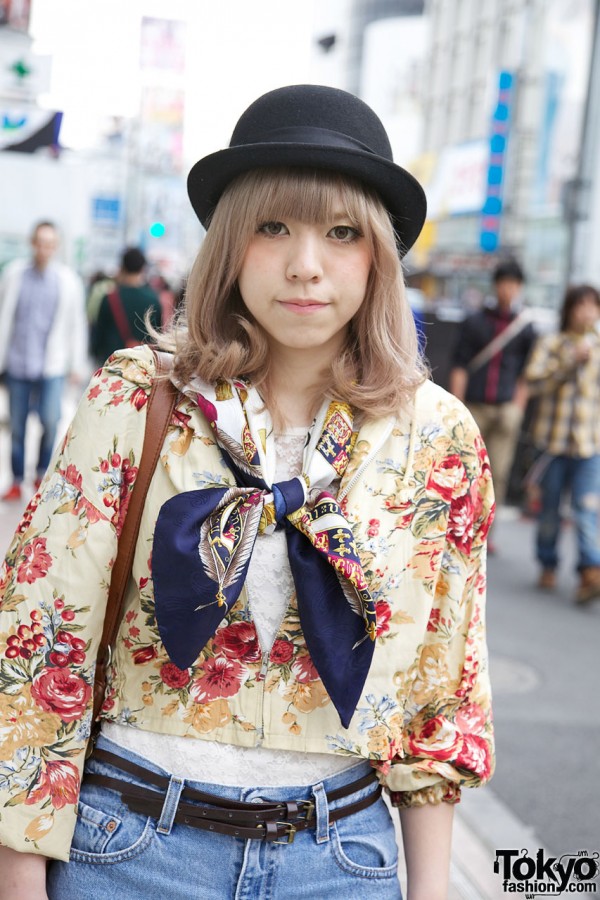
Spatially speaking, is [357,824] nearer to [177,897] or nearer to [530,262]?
[177,897]

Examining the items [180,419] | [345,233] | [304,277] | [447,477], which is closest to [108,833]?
[180,419]

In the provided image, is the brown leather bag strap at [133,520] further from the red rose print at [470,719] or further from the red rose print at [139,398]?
the red rose print at [470,719]

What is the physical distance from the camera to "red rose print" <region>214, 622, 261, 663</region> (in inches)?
62.7

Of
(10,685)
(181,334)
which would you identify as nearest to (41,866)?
(10,685)

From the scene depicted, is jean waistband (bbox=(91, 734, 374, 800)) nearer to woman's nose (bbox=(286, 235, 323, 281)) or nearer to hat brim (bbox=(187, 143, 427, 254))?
woman's nose (bbox=(286, 235, 323, 281))

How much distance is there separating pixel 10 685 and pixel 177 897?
0.39 metres

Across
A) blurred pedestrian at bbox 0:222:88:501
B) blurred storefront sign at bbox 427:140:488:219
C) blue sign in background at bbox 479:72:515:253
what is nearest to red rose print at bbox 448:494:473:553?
blurred pedestrian at bbox 0:222:88:501

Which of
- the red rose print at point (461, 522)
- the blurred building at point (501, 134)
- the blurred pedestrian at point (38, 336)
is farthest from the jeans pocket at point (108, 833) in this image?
Result: the blurred building at point (501, 134)

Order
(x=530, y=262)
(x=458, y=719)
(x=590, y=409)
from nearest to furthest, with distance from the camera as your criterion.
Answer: (x=458, y=719), (x=590, y=409), (x=530, y=262)

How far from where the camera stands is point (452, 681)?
1.72 metres

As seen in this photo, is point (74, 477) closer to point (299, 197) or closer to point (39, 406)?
point (299, 197)

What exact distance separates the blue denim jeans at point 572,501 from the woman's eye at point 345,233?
5975 mm

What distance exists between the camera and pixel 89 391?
5.45 feet

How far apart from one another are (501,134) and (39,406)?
26278mm
